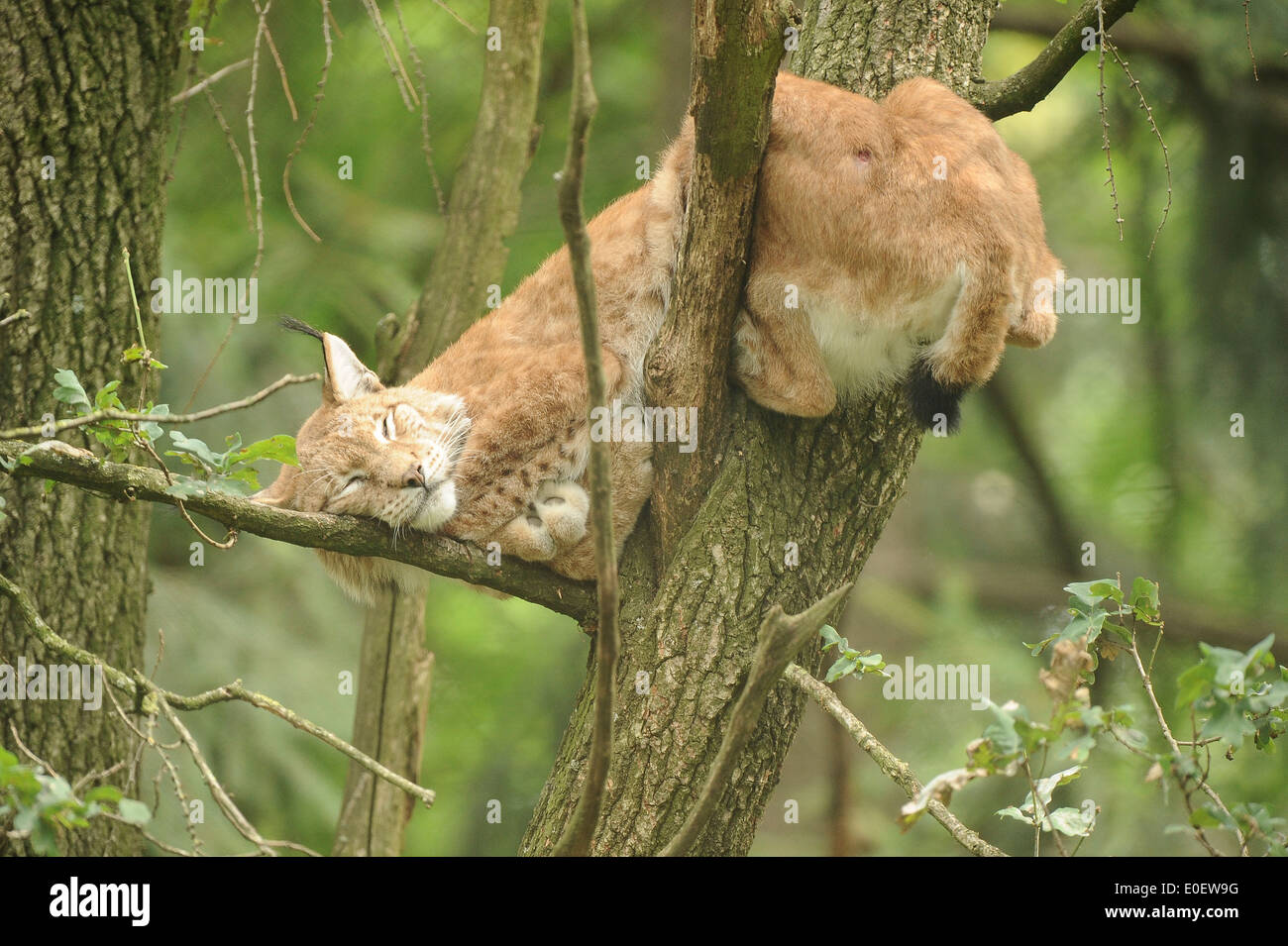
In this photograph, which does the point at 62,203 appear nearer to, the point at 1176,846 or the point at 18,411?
the point at 18,411

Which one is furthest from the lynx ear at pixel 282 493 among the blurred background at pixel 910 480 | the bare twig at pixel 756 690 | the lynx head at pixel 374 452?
the blurred background at pixel 910 480

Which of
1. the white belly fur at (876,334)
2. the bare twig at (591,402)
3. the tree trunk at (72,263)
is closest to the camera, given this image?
the bare twig at (591,402)

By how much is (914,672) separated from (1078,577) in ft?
7.09

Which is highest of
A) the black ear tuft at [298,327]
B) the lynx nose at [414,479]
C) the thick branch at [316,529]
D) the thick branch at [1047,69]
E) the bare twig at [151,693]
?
the thick branch at [1047,69]

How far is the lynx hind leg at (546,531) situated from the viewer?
3947 millimetres

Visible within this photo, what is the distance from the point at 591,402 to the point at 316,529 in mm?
1360

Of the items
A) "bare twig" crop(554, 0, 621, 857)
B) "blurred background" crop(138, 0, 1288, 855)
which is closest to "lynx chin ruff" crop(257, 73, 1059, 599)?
"bare twig" crop(554, 0, 621, 857)

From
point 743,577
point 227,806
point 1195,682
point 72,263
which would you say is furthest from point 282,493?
point 1195,682

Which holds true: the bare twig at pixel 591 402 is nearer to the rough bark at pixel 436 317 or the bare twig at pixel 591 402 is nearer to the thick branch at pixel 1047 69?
the thick branch at pixel 1047 69

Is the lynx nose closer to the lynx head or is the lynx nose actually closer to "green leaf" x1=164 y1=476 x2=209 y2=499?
the lynx head

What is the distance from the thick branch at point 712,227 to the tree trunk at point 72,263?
2089 millimetres

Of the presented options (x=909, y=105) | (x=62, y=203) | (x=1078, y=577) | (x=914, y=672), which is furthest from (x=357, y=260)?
(x=1078, y=577)

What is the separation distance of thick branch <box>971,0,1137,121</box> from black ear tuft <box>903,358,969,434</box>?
38.5 inches
